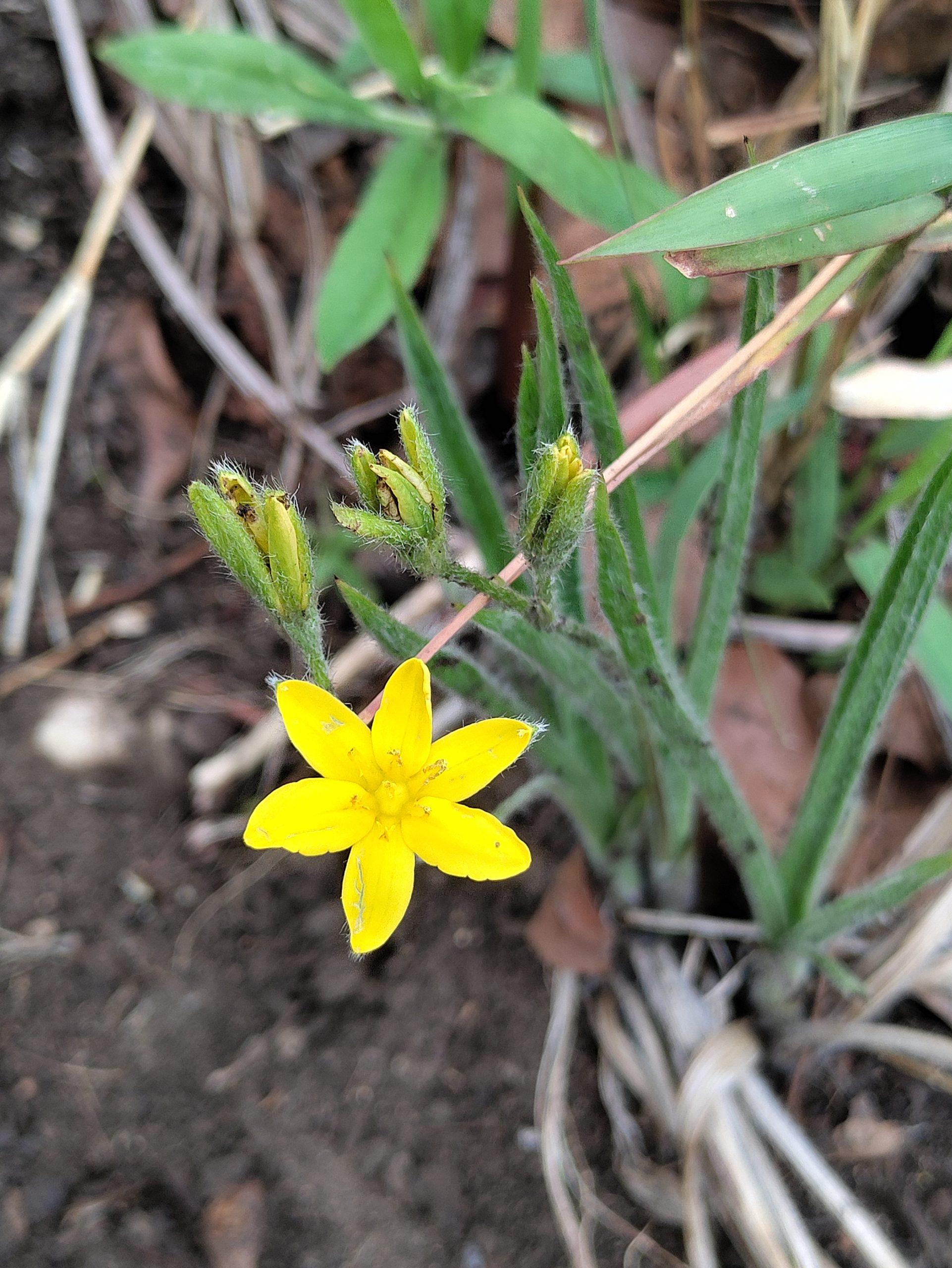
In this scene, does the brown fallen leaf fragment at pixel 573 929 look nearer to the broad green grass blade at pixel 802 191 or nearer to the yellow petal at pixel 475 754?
the yellow petal at pixel 475 754

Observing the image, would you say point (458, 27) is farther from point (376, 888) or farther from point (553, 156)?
point (376, 888)

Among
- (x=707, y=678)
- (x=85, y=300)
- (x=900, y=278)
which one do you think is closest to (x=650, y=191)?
(x=900, y=278)

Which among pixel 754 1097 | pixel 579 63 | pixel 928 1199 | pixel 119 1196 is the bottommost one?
pixel 119 1196

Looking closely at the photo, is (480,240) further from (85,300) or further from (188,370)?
(85,300)

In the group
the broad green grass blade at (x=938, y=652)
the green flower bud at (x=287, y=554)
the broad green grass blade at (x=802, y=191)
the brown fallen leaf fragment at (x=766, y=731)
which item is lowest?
the brown fallen leaf fragment at (x=766, y=731)

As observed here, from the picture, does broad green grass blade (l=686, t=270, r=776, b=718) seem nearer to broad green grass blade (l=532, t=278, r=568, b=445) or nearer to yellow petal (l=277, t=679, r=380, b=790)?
broad green grass blade (l=532, t=278, r=568, b=445)

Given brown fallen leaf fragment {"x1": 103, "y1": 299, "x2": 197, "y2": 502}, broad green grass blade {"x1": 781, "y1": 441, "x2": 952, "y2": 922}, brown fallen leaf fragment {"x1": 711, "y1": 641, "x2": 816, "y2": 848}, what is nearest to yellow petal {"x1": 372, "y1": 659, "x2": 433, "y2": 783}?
broad green grass blade {"x1": 781, "y1": 441, "x2": 952, "y2": 922}

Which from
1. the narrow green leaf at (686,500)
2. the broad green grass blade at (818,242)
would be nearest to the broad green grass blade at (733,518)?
the broad green grass blade at (818,242)
